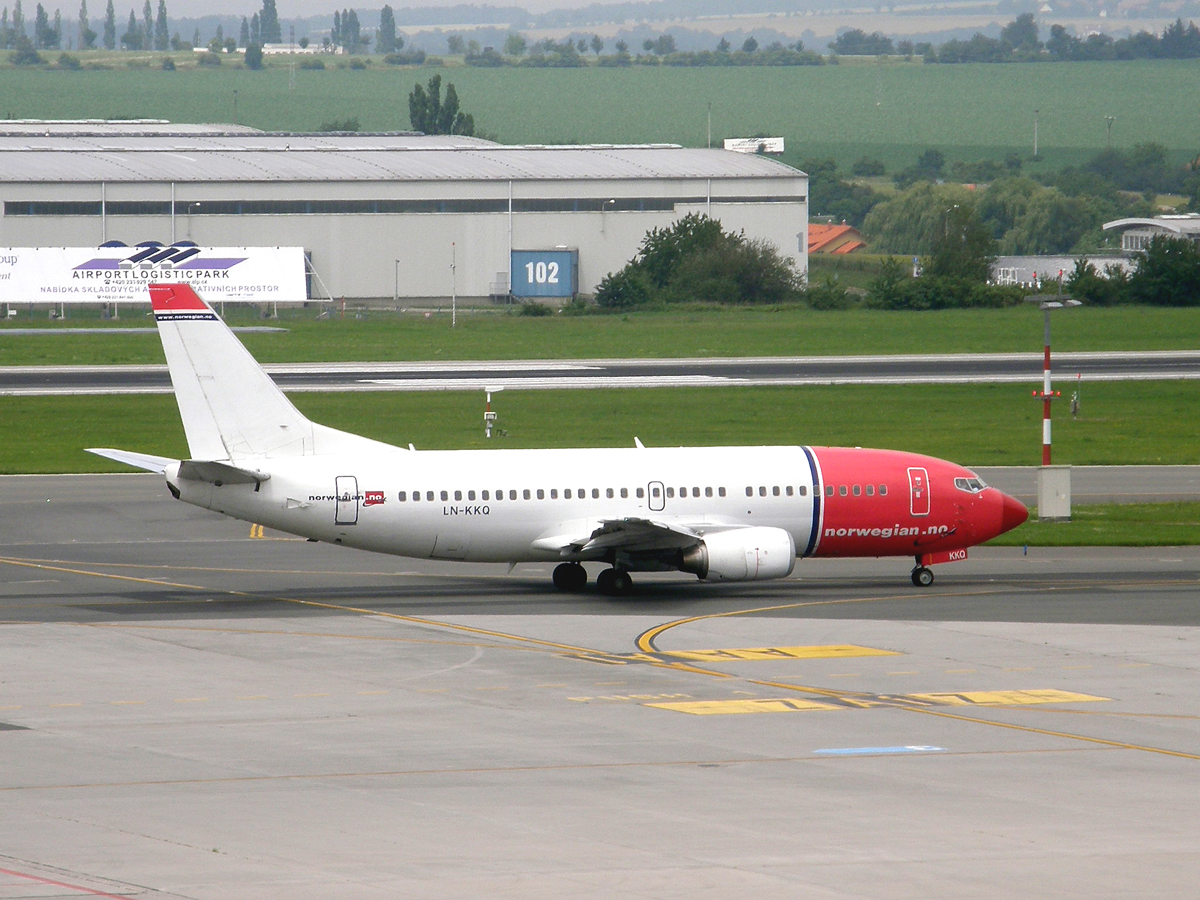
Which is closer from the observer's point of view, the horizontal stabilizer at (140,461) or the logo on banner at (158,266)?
the horizontal stabilizer at (140,461)

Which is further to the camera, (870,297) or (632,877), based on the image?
(870,297)

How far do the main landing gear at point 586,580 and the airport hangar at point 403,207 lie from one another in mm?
102136

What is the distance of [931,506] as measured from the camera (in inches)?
1652

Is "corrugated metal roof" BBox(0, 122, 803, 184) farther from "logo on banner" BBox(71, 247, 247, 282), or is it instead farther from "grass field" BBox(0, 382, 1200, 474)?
"grass field" BBox(0, 382, 1200, 474)

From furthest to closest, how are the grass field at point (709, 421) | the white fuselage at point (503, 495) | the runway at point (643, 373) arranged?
the runway at point (643, 373) < the grass field at point (709, 421) < the white fuselage at point (503, 495)

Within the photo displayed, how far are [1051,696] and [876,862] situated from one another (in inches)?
432

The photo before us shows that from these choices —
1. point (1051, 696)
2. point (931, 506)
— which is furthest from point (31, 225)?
point (1051, 696)

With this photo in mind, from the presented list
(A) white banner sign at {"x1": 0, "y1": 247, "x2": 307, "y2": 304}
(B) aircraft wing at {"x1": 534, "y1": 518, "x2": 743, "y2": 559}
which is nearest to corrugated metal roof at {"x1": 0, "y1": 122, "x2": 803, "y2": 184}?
(A) white banner sign at {"x1": 0, "y1": 247, "x2": 307, "y2": 304}

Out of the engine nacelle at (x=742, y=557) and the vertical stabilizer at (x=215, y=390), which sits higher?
the vertical stabilizer at (x=215, y=390)

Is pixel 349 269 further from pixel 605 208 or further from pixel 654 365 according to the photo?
pixel 654 365

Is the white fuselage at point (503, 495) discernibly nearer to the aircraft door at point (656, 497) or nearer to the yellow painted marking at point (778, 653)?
the aircraft door at point (656, 497)

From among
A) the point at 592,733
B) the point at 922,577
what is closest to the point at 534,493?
the point at 922,577

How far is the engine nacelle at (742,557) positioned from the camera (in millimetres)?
38844

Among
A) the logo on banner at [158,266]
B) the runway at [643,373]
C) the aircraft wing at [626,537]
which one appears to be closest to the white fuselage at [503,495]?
the aircraft wing at [626,537]
